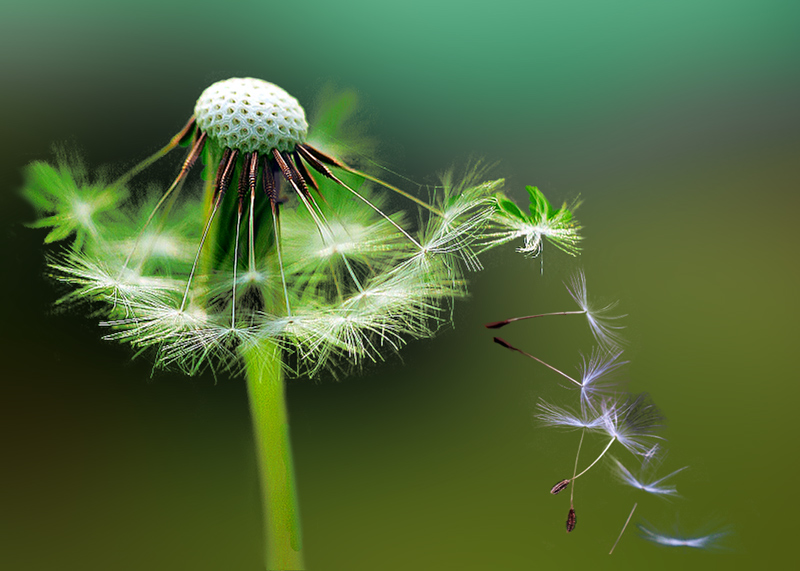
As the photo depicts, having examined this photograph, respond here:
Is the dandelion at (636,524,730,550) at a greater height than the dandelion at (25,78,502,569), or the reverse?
the dandelion at (25,78,502,569)

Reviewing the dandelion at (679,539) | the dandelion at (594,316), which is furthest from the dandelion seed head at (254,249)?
the dandelion at (679,539)

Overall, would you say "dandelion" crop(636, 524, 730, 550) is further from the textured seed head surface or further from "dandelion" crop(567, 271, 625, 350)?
the textured seed head surface

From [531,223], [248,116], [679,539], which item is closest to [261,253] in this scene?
[248,116]

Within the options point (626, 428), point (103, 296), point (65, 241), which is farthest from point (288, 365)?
point (626, 428)

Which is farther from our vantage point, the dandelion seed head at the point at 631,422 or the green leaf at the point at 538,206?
the dandelion seed head at the point at 631,422

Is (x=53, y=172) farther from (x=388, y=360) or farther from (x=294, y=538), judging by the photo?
(x=294, y=538)

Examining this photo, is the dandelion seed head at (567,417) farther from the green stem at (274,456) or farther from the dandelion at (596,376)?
the green stem at (274,456)

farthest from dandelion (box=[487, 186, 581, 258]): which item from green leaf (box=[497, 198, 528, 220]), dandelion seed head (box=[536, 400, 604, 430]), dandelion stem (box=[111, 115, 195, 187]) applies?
dandelion stem (box=[111, 115, 195, 187])

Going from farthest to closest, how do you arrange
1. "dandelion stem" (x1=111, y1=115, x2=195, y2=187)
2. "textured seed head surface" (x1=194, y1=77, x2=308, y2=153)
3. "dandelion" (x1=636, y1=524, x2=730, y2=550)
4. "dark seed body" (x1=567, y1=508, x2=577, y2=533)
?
"dandelion" (x1=636, y1=524, x2=730, y2=550), "dark seed body" (x1=567, y1=508, x2=577, y2=533), "dandelion stem" (x1=111, y1=115, x2=195, y2=187), "textured seed head surface" (x1=194, y1=77, x2=308, y2=153)
